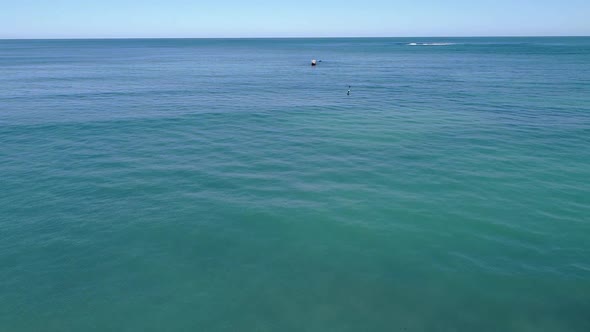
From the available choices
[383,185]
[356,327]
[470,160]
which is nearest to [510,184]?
[470,160]

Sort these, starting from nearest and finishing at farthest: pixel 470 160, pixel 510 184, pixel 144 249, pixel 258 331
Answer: pixel 258 331, pixel 144 249, pixel 510 184, pixel 470 160

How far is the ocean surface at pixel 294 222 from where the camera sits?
17.7 m

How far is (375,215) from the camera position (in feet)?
84.8

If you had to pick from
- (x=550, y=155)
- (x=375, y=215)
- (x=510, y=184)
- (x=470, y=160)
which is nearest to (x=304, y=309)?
(x=375, y=215)

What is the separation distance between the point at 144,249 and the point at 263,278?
293 inches

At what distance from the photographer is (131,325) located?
1684cm

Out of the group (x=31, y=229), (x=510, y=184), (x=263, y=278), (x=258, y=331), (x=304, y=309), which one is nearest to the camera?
(x=258, y=331)

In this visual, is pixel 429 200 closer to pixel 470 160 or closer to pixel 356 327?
pixel 470 160

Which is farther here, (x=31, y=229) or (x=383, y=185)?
(x=383, y=185)

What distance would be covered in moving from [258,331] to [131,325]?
5650 millimetres

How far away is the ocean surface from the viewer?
17.7 metres

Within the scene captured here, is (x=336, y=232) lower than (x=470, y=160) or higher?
lower

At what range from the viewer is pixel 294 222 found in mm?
25078

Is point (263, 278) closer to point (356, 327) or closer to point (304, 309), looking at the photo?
point (304, 309)
